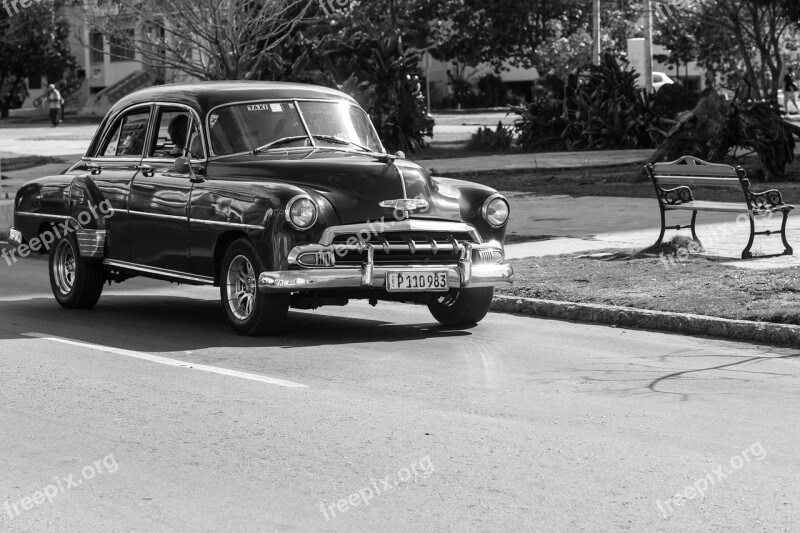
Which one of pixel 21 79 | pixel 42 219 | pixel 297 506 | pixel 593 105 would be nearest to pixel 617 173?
pixel 593 105

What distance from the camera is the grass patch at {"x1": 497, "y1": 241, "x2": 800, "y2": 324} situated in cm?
1073

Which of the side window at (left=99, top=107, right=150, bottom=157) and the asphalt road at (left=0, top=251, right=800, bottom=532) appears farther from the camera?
the side window at (left=99, top=107, right=150, bottom=157)

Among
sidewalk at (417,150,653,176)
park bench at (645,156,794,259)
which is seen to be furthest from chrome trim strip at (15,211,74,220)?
sidewalk at (417,150,653,176)

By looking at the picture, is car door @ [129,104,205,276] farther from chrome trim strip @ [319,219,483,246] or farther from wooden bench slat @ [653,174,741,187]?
wooden bench slat @ [653,174,741,187]

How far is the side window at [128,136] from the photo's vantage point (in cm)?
1181

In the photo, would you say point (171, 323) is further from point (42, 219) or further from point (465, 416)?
point (465, 416)

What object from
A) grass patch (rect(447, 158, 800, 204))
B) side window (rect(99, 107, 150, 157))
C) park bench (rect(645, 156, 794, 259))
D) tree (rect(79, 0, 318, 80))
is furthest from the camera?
tree (rect(79, 0, 318, 80))

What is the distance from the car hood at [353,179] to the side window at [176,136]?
39 cm

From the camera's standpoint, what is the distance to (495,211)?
10.9 metres

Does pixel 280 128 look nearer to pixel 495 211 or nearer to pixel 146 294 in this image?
pixel 495 211

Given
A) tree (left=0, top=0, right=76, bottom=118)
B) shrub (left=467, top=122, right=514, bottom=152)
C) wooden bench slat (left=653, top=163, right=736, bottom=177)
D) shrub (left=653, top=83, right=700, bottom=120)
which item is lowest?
wooden bench slat (left=653, top=163, right=736, bottom=177)

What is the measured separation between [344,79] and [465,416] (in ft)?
84.8

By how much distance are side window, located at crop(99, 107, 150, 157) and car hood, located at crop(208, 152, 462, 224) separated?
128cm

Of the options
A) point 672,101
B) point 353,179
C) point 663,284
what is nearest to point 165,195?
point 353,179
